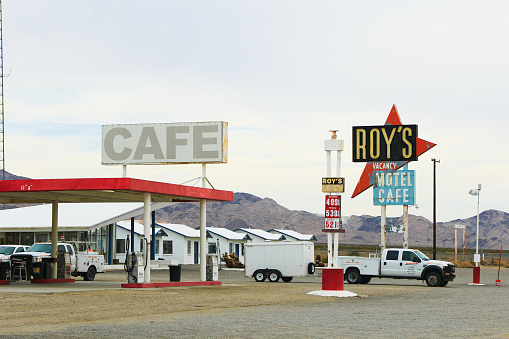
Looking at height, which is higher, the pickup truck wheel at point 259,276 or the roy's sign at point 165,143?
the roy's sign at point 165,143

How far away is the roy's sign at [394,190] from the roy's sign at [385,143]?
62.9ft

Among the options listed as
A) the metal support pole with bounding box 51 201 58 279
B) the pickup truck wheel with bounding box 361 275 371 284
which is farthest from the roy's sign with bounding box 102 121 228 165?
the pickup truck wheel with bounding box 361 275 371 284

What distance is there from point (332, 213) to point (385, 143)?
15.5 ft

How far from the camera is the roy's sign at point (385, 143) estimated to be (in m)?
28.5

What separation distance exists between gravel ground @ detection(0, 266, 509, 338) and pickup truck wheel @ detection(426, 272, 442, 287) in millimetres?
9831

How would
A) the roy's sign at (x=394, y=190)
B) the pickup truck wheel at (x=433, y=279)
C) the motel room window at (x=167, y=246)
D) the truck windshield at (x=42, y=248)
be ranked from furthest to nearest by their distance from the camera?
the motel room window at (x=167, y=246), the roy's sign at (x=394, y=190), the pickup truck wheel at (x=433, y=279), the truck windshield at (x=42, y=248)

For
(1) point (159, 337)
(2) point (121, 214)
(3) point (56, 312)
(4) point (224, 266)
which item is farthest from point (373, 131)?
(4) point (224, 266)

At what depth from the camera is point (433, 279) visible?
36750mm

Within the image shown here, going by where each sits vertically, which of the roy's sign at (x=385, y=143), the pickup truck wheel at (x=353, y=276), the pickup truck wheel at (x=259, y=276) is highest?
the roy's sign at (x=385, y=143)

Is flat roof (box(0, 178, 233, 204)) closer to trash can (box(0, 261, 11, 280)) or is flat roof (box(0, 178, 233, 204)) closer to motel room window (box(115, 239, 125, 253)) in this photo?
trash can (box(0, 261, 11, 280))

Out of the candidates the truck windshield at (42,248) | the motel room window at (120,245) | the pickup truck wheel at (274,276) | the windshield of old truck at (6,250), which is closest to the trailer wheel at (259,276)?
the pickup truck wheel at (274,276)

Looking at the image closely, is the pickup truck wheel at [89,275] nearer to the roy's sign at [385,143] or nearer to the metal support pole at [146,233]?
the metal support pole at [146,233]

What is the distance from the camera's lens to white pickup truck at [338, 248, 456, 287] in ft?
120

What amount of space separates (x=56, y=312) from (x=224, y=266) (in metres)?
47.0
